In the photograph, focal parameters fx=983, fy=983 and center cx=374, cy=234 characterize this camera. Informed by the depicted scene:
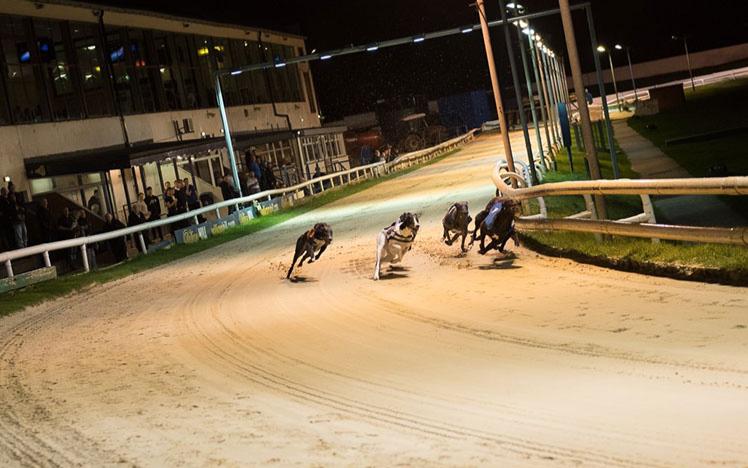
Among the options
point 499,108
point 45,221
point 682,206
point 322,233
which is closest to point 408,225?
point 322,233

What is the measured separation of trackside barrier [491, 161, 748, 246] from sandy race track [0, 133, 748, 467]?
0.64 m

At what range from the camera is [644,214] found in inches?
464

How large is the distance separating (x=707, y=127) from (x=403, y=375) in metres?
41.1

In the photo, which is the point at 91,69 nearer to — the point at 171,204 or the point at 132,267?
the point at 171,204

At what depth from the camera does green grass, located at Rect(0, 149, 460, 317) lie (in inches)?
617

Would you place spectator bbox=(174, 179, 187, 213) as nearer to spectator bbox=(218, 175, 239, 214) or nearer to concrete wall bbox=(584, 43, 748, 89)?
spectator bbox=(218, 175, 239, 214)

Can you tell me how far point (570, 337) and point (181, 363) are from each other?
339 cm

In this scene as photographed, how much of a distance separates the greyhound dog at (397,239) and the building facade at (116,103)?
55.2ft

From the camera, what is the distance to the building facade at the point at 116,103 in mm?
28734

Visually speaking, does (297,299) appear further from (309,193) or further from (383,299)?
(309,193)

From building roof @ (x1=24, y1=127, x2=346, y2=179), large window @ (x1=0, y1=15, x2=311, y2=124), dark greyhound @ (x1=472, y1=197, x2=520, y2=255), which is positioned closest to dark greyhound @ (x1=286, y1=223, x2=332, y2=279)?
dark greyhound @ (x1=472, y1=197, x2=520, y2=255)

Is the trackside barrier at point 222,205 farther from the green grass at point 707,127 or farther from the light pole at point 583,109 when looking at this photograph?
the green grass at point 707,127

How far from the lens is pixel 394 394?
6.58 meters

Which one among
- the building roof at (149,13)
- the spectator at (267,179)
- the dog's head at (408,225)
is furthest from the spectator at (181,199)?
the dog's head at (408,225)
